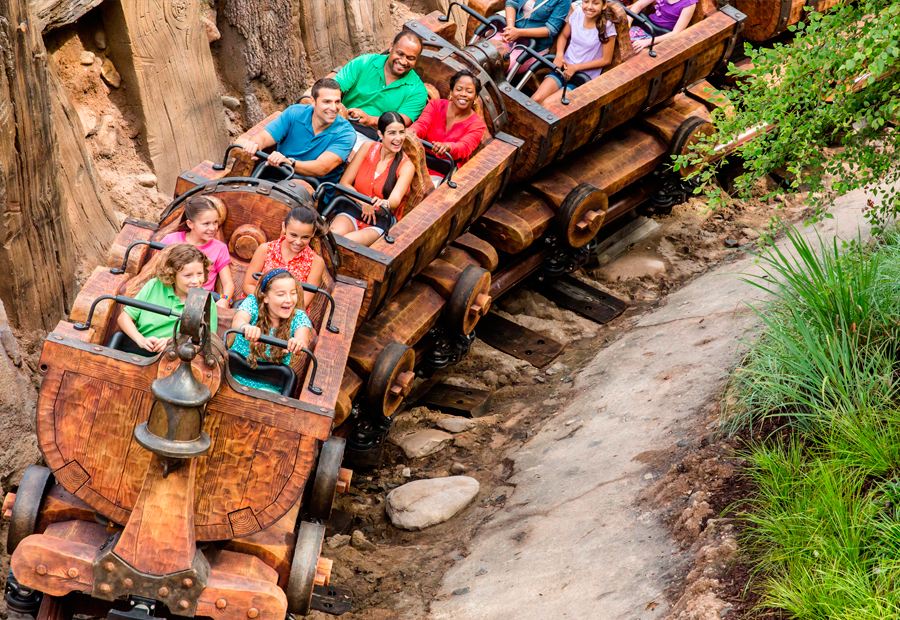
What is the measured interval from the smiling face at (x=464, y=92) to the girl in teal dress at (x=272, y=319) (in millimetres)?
2212

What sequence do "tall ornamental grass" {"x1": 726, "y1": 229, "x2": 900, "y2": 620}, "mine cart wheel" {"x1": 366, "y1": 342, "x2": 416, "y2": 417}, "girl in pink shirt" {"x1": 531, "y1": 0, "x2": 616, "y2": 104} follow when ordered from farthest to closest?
"girl in pink shirt" {"x1": 531, "y1": 0, "x2": 616, "y2": 104}
"mine cart wheel" {"x1": 366, "y1": 342, "x2": 416, "y2": 417}
"tall ornamental grass" {"x1": 726, "y1": 229, "x2": 900, "y2": 620}

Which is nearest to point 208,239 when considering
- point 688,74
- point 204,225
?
point 204,225

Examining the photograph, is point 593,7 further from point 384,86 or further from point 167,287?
point 167,287

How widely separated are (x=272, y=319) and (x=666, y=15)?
4.82m

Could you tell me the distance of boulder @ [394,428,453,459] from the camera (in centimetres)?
546

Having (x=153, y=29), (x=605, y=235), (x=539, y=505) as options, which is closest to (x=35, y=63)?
(x=153, y=29)

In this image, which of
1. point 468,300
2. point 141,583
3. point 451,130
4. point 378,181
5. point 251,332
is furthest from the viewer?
point 451,130

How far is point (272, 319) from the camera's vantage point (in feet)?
13.3

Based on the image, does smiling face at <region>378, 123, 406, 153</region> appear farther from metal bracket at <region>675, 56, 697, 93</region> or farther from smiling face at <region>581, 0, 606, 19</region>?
metal bracket at <region>675, 56, 697, 93</region>

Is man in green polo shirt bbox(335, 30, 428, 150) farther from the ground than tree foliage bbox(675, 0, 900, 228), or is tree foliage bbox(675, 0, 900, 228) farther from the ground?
tree foliage bbox(675, 0, 900, 228)

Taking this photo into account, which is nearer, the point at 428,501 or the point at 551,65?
the point at 428,501

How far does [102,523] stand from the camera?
351 cm

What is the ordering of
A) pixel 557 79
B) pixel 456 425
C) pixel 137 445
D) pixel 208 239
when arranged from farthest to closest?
pixel 557 79
pixel 456 425
pixel 208 239
pixel 137 445

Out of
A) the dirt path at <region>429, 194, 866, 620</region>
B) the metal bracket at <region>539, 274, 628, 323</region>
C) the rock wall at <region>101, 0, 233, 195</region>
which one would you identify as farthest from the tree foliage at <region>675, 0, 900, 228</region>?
the rock wall at <region>101, 0, 233, 195</region>
